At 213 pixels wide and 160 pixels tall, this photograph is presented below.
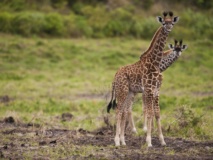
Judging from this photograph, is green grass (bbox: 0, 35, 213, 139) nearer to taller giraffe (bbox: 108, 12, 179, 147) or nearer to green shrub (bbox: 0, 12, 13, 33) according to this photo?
green shrub (bbox: 0, 12, 13, 33)

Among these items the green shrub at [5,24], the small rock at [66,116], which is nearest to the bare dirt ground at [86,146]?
the small rock at [66,116]

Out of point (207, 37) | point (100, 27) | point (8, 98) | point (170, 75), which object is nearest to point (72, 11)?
point (100, 27)

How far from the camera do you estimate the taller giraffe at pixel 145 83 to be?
35.5 feet

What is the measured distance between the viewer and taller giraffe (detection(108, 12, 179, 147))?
10.8 meters

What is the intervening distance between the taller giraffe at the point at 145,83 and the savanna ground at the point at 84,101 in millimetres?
547

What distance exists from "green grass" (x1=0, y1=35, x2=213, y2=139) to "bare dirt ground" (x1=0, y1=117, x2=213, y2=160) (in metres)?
1.49

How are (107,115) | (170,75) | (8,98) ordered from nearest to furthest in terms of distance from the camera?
(107,115) → (8,98) → (170,75)

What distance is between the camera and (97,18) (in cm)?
3350

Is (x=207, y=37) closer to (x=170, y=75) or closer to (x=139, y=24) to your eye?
(x=139, y=24)

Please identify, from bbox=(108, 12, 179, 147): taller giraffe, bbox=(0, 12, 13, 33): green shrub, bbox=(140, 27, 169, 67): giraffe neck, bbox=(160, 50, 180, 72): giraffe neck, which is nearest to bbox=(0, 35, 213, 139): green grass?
bbox=(0, 12, 13, 33): green shrub

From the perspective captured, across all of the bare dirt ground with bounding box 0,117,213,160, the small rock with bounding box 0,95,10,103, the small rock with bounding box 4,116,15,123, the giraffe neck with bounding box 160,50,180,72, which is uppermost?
the giraffe neck with bounding box 160,50,180,72

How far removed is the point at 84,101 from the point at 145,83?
8415 mm

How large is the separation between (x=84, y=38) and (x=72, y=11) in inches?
183

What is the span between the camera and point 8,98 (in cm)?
1925
